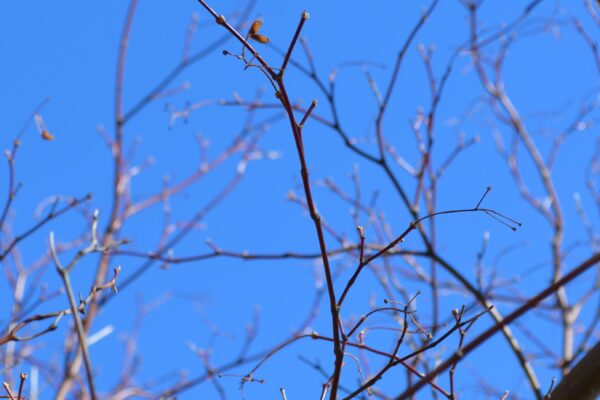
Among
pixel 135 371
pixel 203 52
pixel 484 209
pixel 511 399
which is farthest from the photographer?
pixel 135 371

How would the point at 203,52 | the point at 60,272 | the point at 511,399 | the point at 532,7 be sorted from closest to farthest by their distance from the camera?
the point at 60,272 → the point at 532,7 → the point at 511,399 → the point at 203,52

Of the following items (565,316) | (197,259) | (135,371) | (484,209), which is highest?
(135,371)

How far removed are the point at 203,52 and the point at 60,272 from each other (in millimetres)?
2971

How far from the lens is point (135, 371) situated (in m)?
4.80

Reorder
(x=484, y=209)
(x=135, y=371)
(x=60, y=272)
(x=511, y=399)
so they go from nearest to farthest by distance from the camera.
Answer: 1. (x=60, y=272)
2. (x=484, y=209)
3. (x=511, y=399)
4. (x=135, y=371)

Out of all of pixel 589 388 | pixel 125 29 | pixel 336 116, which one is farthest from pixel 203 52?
pixel 589 388

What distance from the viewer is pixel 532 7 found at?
2432 millimetres

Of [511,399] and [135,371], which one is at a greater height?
[135,371]

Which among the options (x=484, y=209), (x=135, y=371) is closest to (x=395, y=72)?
(x=484, y=209)

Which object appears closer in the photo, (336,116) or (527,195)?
(336,116)

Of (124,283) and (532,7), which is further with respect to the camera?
(124,283)

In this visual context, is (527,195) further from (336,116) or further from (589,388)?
(589,388)

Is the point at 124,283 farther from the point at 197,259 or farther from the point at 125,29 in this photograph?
the point at 125,29

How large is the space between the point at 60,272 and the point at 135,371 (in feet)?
12.8
